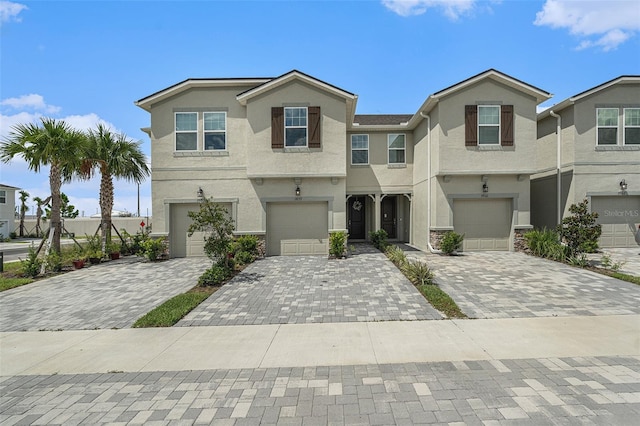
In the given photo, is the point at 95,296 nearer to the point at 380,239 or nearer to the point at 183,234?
the point at 183,234

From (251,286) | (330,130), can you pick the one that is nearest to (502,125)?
(330,130)

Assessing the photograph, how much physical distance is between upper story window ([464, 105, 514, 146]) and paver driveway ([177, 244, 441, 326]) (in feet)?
21.9

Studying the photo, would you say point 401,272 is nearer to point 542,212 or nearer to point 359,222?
point 359,222

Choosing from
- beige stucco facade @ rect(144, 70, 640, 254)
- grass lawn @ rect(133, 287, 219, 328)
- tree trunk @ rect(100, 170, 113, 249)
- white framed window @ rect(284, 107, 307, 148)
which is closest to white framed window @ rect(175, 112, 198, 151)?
beige stucco facade @ rect(144, 70, 640, 254)

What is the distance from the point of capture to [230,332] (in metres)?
5.66

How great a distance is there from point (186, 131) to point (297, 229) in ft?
20.4

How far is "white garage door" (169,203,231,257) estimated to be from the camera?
13.4 metres

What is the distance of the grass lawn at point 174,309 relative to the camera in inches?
241

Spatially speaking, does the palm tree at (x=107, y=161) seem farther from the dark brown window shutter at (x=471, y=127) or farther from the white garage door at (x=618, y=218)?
the white garage door at (x=618, y=218)

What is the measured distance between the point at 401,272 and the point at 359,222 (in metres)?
8.57

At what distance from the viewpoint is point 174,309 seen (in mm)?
6809

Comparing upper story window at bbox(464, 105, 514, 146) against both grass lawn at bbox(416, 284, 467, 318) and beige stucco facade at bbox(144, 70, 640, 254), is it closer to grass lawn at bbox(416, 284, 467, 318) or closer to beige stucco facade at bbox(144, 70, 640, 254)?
beige stucco facade at bbox(144, 70, 640, 254)

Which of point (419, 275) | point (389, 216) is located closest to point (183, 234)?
point (419, 275)

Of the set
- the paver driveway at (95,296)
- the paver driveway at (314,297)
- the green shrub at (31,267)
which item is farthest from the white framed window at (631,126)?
the green shrub at (31,267)
